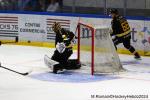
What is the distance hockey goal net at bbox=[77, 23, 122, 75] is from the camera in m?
12.2

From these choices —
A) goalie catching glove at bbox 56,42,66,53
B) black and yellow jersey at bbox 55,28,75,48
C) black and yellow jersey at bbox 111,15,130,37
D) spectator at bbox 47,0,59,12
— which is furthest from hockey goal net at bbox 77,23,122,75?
spectator at bbox 47,0,59,12

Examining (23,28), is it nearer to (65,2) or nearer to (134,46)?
(65,2)

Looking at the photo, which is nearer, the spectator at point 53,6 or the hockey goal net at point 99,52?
the hockey goal net at point 99,52

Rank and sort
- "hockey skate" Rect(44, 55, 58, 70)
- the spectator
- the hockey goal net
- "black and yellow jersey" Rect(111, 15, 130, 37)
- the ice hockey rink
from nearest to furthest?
the ice hockey rink
the hockey goal net
"hockey skate" Rect(44, 55, 58, 70)
"black and yellow jersey" Rect(111, 15, 130, 37)
the spectator

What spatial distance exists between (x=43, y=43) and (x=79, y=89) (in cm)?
742

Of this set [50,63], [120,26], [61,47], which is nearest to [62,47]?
[61,47]

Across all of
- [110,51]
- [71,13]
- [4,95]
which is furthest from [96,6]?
[4,95]

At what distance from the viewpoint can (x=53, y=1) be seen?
18516mm

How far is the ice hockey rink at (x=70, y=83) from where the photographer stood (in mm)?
8781

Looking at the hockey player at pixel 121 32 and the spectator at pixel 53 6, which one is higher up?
the spectator at pixel 53 6

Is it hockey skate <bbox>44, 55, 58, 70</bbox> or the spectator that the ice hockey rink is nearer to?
hockey skate <bbox>44, 55, 58, 70</bbox>

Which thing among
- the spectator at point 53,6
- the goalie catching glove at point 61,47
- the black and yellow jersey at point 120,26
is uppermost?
the spectator at point 53,6

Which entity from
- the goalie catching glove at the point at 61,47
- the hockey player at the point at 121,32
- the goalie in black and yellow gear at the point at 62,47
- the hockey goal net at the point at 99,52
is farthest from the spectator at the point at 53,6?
the goalie catching glove at the point at 61,47

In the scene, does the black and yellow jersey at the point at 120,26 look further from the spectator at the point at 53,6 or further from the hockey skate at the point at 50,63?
the spectator at the point at 53,6
